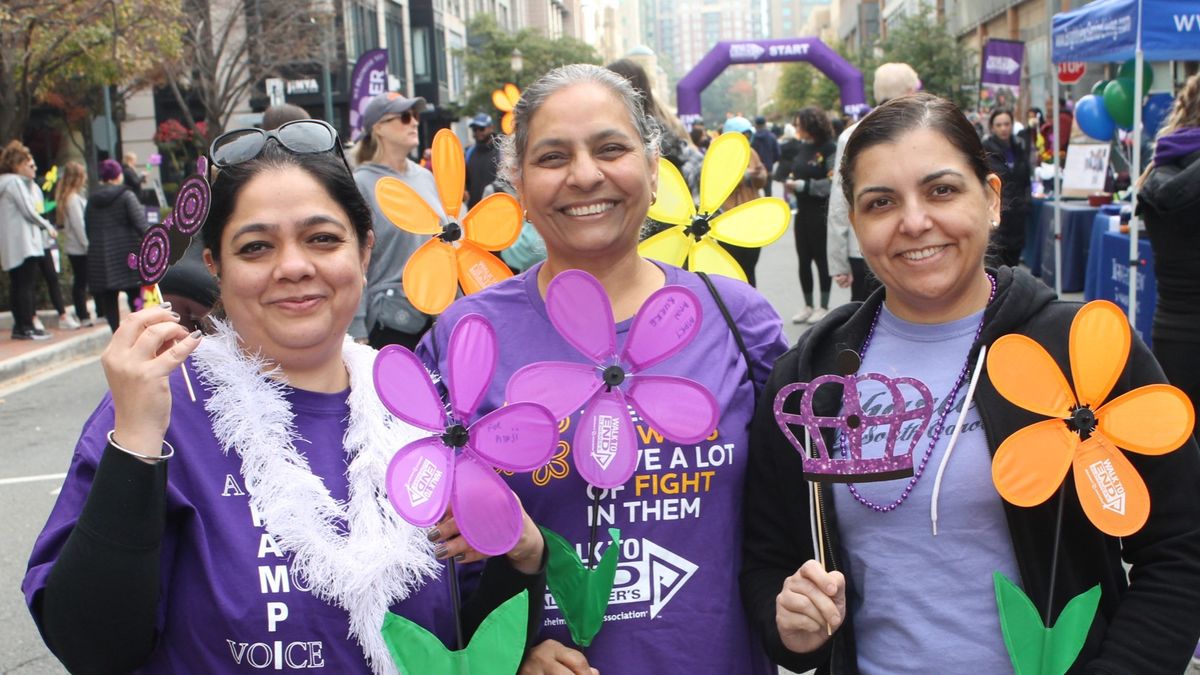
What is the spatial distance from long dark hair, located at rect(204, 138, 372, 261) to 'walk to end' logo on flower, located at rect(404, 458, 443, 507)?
0.45 metres

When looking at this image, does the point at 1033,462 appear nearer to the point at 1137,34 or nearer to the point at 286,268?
the point at 286,268

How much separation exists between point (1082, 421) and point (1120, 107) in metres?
9.11

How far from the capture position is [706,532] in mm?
1954

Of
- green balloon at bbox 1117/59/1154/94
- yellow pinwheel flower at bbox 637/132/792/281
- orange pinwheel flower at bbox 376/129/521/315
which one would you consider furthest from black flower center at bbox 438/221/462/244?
green balloon at bbox 1117/59/1154/94

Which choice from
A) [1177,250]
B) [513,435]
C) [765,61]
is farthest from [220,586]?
[765,61]

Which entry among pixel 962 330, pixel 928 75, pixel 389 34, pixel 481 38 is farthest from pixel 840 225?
pixel 481 38

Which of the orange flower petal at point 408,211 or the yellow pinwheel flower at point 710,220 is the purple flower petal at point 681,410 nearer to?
the yellow pinwheel flower at point 710,220

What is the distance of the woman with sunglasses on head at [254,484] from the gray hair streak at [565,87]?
1.24 feet

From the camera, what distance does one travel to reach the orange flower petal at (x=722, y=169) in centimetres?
272

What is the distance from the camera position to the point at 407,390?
168cm

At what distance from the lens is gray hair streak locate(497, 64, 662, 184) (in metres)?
2.06

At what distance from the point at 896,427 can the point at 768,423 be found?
289 millimetres

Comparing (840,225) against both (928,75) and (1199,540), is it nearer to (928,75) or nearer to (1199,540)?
(1199,540)

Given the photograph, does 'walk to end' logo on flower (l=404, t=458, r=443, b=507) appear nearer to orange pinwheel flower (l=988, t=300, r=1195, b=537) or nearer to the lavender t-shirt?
the lavender t-shirt
